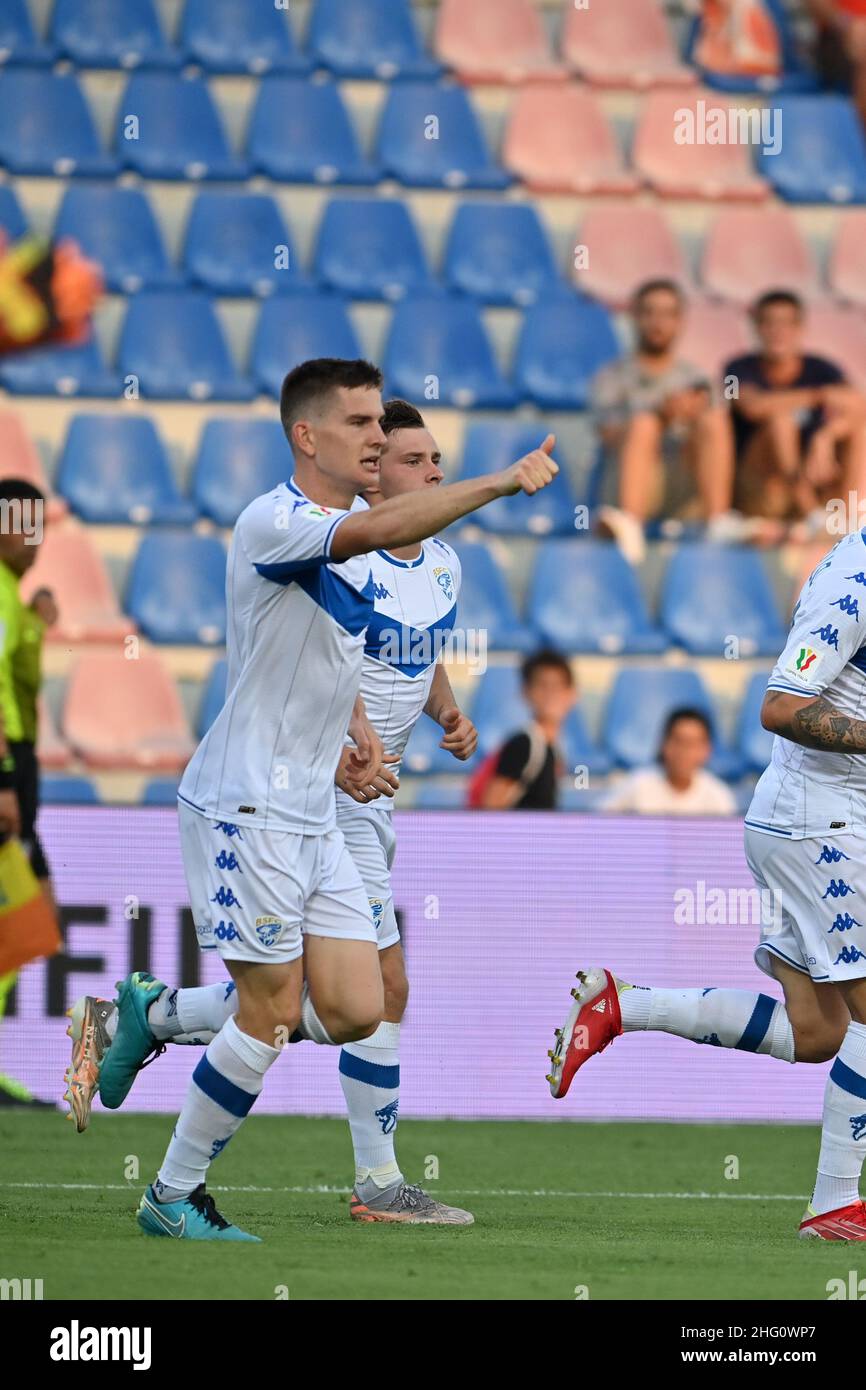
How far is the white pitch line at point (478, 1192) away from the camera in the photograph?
7254mm

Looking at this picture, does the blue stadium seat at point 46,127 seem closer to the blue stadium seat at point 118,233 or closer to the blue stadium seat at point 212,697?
the blue stadium seat at point 118,233

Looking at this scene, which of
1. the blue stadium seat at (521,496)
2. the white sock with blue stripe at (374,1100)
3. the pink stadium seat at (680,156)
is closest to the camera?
the white sock with blue stripe at (374,1100)

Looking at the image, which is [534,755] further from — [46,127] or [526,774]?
[46,127]

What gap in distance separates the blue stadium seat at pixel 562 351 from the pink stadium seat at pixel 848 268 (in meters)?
1.72

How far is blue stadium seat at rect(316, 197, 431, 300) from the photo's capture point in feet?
46.1

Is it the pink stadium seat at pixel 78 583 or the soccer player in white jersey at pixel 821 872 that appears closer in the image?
the soccer player in white jersey at pixel 821 872

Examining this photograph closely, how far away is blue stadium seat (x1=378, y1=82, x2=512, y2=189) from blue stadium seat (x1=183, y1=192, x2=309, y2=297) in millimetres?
977

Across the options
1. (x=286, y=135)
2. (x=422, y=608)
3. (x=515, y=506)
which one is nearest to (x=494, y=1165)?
(x=422, y=608)

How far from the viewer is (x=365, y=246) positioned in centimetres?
1413

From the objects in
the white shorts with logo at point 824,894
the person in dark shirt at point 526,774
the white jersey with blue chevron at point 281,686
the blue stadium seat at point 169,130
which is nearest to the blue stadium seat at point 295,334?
the blue stadium seat at point 169,130

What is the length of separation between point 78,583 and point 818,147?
598 centimetres

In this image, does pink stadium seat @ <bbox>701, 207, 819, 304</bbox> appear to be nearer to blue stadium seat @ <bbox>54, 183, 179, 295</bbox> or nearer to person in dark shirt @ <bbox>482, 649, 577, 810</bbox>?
blue stadium seat @ <bbox>54, 183, 179, 295</bbox>

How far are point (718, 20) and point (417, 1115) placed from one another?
844 centimetres
